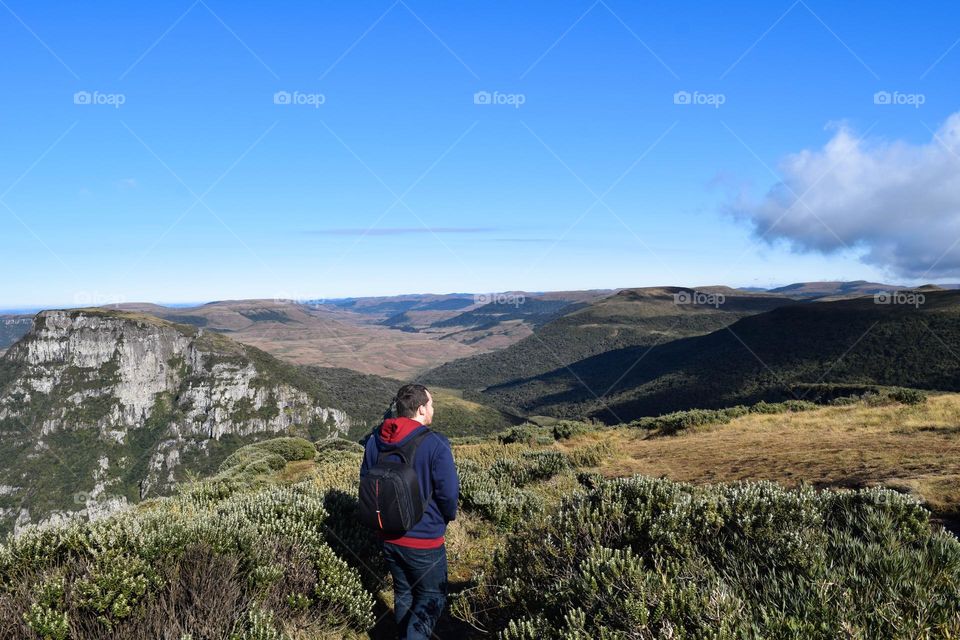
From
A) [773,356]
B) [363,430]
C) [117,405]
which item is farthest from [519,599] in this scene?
[117,405]

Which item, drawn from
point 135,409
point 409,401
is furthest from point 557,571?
point 135,409

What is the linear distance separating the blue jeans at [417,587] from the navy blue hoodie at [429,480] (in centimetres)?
10

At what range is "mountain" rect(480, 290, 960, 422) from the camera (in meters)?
75.2

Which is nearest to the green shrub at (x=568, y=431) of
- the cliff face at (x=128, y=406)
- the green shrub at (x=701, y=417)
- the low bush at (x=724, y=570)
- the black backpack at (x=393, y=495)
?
the green shrub at (x=701, y=417)

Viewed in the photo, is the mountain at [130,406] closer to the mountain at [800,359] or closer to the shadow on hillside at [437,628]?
the mountain at [800,359]

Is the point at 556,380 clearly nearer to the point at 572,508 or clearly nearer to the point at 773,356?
the point at 773,356

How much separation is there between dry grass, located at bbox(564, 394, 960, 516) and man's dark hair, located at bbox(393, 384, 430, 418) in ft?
24.1

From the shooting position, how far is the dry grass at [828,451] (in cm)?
862

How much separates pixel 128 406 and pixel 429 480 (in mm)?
213565

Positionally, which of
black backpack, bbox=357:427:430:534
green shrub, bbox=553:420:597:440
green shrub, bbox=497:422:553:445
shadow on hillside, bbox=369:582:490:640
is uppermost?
black backpack, bbox=357:427:430:534

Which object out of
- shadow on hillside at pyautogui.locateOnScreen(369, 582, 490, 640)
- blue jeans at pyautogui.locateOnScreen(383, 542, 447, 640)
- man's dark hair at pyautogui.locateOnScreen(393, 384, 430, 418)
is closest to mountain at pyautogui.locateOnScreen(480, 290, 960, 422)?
shadow on hillside at pyautogui.locateOnScreen(369, 582, 490, 640)

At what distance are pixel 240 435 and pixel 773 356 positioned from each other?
15266 cm

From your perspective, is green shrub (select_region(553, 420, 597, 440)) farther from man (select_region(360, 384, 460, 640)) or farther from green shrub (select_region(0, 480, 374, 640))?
man (select_region(360, 384, 460, 640))

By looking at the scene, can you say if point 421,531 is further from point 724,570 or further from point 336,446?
point 336,446
